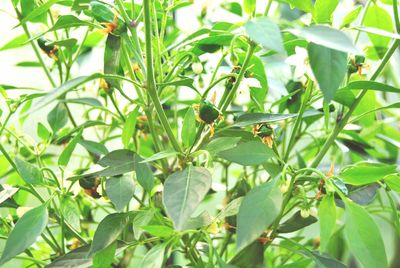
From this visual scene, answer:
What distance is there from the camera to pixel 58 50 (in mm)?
668

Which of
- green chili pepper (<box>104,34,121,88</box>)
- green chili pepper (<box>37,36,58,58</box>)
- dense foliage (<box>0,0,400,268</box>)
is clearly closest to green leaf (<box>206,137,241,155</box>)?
dense foliage (<box>0,0,400,268</box>)

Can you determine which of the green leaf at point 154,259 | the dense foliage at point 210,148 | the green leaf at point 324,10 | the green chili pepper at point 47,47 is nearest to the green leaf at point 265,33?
the dense foliage at point 210,148

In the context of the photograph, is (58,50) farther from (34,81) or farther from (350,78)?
(34,81)

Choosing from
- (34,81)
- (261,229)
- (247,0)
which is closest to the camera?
(261,229)

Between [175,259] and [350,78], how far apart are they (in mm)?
639

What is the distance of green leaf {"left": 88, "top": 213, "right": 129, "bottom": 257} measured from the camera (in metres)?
→ 0.51

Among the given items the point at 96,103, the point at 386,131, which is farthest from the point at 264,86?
the point at 386,131

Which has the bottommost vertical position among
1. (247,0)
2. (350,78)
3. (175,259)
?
(175,259)

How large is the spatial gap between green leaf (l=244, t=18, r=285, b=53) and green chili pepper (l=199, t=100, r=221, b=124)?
13cm

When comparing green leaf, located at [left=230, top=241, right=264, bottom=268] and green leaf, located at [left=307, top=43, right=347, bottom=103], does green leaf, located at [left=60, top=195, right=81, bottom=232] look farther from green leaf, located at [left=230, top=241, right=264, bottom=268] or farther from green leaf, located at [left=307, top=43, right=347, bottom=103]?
green leaf, located at [left=307, top=43, right=347, bottom=103]

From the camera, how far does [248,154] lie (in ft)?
1.65

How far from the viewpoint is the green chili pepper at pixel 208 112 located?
524 millimetres

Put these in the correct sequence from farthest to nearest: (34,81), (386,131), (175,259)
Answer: (34,81)
(175,259)
(386,131)

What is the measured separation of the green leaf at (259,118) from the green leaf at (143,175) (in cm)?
9
